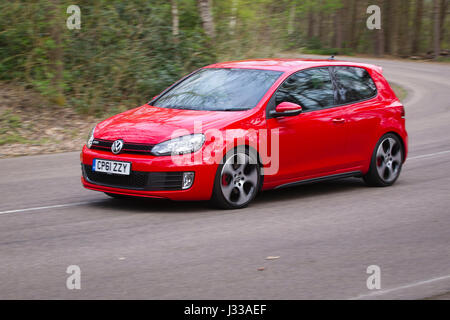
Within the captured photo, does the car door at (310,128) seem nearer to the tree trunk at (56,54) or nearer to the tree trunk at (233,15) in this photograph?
the tree trunk at (56,54)

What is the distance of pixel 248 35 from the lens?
68.3 ft

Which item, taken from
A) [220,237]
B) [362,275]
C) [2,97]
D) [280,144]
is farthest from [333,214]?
[2,97]

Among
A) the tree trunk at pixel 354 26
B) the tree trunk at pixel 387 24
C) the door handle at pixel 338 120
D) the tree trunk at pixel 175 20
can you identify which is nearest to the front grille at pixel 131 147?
the door handle at pixel 338 120

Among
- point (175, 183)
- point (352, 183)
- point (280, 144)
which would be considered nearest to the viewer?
point (175, 183)

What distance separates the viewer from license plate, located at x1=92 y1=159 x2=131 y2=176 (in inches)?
301

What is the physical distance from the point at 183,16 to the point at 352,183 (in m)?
11.0

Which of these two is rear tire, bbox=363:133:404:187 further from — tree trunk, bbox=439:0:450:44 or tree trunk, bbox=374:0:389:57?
tree trunk, bbox=374:0:389:57

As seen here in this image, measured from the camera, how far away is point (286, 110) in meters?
8.20

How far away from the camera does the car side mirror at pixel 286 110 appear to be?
8.20m

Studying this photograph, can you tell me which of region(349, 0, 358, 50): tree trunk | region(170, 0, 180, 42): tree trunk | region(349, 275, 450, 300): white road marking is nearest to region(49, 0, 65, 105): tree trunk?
region(170, 0, 180, 42): tree trunk

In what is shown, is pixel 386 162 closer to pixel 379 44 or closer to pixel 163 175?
pixel 163 175

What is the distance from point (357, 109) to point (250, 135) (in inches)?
76.7

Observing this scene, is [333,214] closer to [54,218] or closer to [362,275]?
[362,275]

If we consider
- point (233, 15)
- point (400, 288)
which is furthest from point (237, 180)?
point (233, 15)
